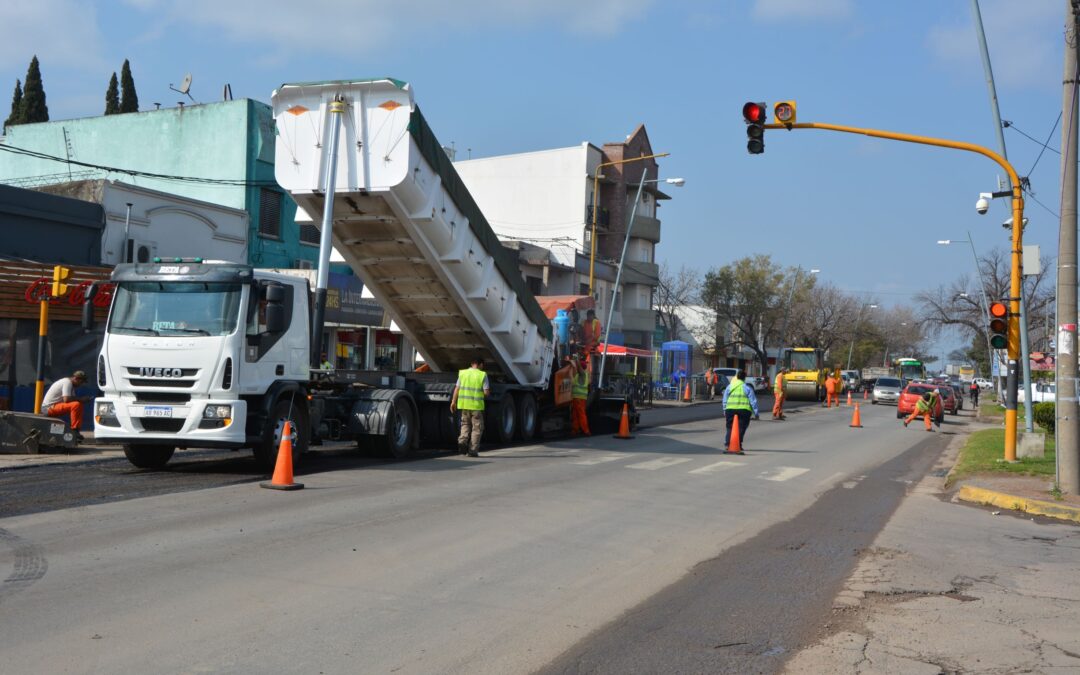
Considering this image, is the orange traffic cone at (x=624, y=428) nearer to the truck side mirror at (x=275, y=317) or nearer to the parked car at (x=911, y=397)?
the truck side mirror at (x=275, y=317)

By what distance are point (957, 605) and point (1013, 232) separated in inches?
451

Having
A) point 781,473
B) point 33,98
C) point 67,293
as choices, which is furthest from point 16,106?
point 781,473

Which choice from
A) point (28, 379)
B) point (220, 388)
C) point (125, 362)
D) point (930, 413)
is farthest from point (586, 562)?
point (930, 413)

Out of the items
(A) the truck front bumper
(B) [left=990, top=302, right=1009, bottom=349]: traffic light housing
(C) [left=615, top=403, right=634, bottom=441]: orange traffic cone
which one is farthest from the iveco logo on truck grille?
(B) [left=990, top=302, right=1009, bottom=349]: traffic light housing

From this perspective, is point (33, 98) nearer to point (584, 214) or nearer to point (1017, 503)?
point (584, 214)

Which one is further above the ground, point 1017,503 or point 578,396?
point 578,396

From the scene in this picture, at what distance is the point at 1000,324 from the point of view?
54.3 ft

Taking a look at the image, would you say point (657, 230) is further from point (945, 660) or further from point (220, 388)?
point (945, 660)

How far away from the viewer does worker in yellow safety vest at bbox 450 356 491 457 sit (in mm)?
16844

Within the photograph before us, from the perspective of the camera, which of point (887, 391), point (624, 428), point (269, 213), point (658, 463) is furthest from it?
point (887, 391)

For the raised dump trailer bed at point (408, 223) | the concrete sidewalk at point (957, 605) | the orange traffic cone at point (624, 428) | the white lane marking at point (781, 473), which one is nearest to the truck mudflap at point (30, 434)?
the raised dump trailer bed at point (408, 223)

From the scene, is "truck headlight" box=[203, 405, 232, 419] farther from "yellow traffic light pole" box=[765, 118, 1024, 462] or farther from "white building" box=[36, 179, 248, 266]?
"white building" box=[36, 179, 248, 266]

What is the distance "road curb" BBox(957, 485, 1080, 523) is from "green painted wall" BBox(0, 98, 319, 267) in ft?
72.9

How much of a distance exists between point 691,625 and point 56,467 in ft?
35.2
